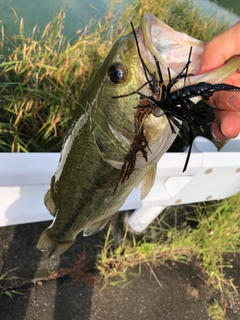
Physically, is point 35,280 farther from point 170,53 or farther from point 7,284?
point 170,53

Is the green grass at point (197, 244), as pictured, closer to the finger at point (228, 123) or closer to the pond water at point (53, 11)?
the finger at point (228, 123)

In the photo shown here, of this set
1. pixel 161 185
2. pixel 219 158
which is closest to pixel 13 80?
pixel 161 185

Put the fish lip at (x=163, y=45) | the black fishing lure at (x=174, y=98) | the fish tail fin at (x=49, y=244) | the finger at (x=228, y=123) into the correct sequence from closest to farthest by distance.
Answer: the black fishing lure at (x=174, y=98) < the fish lip at (x=163, y=45) < the finger at (x=228, y=123) < the fish tail fin at (x=49, y=244)

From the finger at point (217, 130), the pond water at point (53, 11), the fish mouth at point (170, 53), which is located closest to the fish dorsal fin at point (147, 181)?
the finger at point (217, 130)

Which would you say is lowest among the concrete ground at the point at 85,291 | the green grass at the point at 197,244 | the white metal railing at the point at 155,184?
the concrete ground at the point at 85,291

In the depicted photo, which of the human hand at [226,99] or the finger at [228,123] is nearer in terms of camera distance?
the human hand at [226,99]

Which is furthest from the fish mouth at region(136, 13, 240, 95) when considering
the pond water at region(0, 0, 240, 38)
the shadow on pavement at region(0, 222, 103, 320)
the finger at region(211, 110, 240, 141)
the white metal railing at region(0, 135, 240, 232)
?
the pond water at region(0, 0, 240, 38)

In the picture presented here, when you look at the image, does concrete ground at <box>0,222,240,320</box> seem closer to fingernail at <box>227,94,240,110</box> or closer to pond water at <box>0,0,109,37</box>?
fingernail at <box>227,94,240,110</box>
